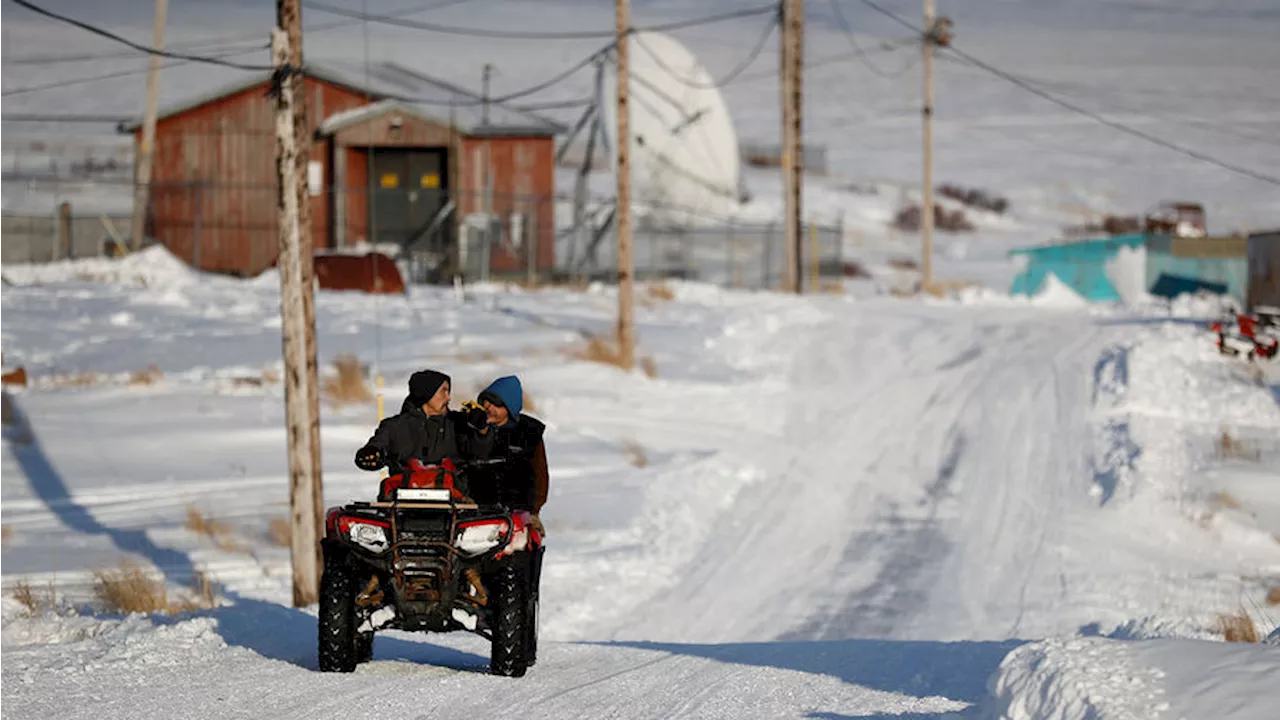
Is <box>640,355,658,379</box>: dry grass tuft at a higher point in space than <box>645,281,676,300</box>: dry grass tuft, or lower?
lower

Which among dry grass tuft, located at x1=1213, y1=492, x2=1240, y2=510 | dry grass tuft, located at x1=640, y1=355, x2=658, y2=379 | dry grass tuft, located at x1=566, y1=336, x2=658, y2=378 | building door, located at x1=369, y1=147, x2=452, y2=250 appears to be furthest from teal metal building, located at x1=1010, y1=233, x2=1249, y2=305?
dry grass tuft, located at x1=1213, y1=492, x2=1240, y2=510

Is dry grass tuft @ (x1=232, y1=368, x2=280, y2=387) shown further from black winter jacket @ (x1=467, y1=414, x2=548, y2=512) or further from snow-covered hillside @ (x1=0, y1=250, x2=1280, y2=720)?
black winter jacket @ (x1=467, y1=414, x2=548, y2=512)

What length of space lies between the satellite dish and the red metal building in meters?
6.87

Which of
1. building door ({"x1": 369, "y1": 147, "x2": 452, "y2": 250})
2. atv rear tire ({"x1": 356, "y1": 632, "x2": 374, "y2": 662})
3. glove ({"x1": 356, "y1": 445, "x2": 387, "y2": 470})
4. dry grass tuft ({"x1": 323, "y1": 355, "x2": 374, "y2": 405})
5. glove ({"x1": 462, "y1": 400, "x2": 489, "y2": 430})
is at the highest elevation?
building door ({"x1": 369, "y1": 147, "x2": 452, "y2": 250})

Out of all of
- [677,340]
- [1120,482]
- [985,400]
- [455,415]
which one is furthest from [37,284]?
[455,415]

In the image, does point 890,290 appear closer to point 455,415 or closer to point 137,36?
point 137,36

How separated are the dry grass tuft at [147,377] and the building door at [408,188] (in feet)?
73.0

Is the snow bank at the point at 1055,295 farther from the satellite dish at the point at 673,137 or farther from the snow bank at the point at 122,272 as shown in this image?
the snow bank at the point at 122,272

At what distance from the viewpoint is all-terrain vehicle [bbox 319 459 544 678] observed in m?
11.6

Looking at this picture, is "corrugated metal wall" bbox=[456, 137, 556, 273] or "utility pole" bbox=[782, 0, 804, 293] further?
"corrugated metal wall" bbox=[456, 137, 556, 273]

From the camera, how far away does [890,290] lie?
60.2 metres

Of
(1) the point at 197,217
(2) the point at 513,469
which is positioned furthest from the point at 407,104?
(2) the point at 513,469

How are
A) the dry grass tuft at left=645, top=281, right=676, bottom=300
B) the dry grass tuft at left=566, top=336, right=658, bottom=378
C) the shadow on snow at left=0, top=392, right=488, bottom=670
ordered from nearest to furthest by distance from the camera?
the shadow on snow at left=0, top=392, right=488, bottom=670, the dry grass tuft at left=566, top=336, right=658, bottom=378, the dry grass tuft at left=645, top=281, right=676, bottom=300

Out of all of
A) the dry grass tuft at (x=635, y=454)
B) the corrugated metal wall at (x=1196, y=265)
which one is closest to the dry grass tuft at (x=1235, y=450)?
the dry grass tuft at (x=635, y=454)
